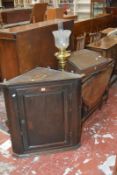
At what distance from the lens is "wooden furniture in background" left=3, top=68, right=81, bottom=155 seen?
5.36 feet

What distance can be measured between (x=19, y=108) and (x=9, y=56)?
2.39 ft

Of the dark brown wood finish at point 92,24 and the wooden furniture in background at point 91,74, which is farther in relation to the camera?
the dark brown wood finish at point 92,24

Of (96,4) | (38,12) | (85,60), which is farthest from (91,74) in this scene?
(96,4)

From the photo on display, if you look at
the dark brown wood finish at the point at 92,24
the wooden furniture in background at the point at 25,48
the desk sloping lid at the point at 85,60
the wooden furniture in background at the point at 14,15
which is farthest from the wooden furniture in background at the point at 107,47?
the wooden furniture in background at the point at 14,15

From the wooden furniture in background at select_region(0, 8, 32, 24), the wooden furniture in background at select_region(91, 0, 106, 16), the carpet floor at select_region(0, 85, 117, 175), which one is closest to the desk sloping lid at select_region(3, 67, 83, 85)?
the carpet floor at select_region(0, 85, 117, 175)

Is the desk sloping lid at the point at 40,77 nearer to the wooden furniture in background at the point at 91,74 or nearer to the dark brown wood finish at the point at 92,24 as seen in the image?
the wooden furniture in background at the point at 91,74

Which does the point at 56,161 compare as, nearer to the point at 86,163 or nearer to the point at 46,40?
the point at 86,163

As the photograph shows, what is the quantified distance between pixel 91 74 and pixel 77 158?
77 centimetres

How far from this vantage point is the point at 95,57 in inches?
93.0

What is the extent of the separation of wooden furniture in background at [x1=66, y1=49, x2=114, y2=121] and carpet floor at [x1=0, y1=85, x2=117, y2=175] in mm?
250

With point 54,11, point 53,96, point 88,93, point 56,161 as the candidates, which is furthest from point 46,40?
point 54,11

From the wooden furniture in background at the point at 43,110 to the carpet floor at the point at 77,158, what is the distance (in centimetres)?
8

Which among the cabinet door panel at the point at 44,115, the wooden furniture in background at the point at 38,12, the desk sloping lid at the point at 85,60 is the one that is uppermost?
the wooden furniture in background at the point at 38,12

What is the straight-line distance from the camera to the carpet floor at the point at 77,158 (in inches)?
67.4
